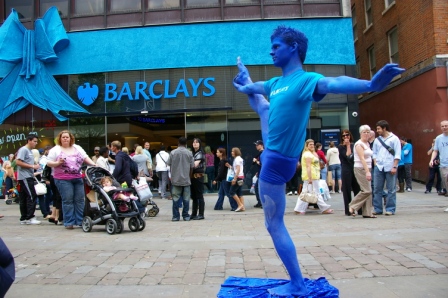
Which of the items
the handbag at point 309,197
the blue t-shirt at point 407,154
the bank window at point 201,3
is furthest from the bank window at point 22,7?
the blue t-shirt at point 407,154

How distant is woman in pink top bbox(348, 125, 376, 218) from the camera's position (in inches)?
337

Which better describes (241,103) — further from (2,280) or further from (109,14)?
(2,280)

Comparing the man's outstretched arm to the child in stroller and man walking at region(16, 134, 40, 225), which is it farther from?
man walking at region(16, 134, 40, 225)

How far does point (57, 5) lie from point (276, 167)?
17.5 meters

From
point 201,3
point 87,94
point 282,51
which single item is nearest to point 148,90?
point 87,94

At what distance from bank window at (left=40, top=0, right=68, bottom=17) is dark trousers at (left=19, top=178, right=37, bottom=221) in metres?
11.1

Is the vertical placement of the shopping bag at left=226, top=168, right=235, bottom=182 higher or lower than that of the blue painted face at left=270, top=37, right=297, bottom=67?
lower

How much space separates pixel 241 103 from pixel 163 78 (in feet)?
10.9

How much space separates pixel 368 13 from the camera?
2228cm

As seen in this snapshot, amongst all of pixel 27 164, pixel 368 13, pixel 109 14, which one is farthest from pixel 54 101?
pixel 368 13

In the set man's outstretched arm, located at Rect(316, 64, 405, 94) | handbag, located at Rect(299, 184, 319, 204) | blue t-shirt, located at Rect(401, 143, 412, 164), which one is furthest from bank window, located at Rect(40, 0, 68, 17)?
man's outstretched arm, located at Rect(316, 64, 405, 94)

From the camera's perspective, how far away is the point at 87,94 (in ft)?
55.2

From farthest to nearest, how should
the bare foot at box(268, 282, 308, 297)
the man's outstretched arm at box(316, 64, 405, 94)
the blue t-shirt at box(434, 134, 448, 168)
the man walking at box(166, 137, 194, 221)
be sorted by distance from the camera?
1. the man walking at box(166, 137, 194, 221)
2. the blue t-shirt at box(434, 134, 448, 168)
3. the bare foot at box(268, 282, 308, 297)
4. the man's outstretched arm at box(316, 64, 405, 94)

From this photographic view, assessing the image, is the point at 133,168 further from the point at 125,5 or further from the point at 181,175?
the point at 125,5
